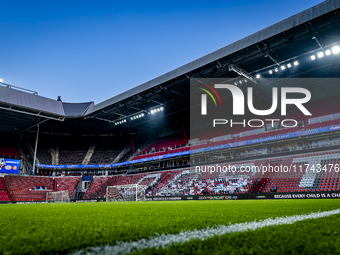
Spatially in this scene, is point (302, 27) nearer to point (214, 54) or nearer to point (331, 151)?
point (214, 54)

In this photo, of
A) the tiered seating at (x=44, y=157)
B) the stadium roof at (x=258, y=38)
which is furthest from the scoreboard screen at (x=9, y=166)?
the stadium roof at (x=258, y=38)

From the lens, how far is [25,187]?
102ft

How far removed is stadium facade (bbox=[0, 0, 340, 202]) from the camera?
17.6 m

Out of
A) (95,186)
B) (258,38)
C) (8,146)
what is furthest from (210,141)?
(8,146)

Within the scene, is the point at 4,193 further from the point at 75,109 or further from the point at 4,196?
the point at 75,109

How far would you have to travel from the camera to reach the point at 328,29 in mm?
Result: 15805

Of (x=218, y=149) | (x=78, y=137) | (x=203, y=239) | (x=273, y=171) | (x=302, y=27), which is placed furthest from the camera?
(x=78, y=137)

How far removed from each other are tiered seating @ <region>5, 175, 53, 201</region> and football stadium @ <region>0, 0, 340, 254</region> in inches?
5.0

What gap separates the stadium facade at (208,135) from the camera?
17.6m

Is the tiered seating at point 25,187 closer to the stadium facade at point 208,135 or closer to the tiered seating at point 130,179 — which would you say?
the stadium facade at point 208,135

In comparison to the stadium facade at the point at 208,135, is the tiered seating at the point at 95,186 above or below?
below

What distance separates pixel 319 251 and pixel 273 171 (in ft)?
71.0

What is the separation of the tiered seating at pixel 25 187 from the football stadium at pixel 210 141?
13 cm

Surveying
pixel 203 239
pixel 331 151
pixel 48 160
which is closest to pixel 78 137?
pixel 48 160
